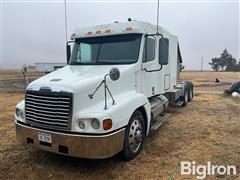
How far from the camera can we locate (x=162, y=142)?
18.4ft

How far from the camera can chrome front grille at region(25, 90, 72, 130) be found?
384cm

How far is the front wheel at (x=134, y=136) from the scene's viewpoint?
4.38 meters

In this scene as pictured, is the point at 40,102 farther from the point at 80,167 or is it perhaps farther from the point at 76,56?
the point at 76,56

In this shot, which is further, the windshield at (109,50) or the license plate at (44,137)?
the windshield at (109,50)

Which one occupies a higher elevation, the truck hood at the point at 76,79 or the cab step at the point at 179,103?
the truck hood at the point at 76,79

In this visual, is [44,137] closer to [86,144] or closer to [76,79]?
[86,144]

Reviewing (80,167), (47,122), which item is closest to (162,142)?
(80,167)

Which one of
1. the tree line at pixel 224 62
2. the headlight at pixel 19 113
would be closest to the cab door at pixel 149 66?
the headlight at pixel 19 113

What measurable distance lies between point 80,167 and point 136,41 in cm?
277

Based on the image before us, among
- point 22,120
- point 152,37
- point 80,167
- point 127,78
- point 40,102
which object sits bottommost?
point 80,167

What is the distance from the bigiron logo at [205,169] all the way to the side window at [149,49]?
2.35 metres

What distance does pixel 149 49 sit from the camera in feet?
18.2

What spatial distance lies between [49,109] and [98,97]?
0.83 m

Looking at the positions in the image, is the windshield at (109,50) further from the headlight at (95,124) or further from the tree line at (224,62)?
the tree line at (224,62)
